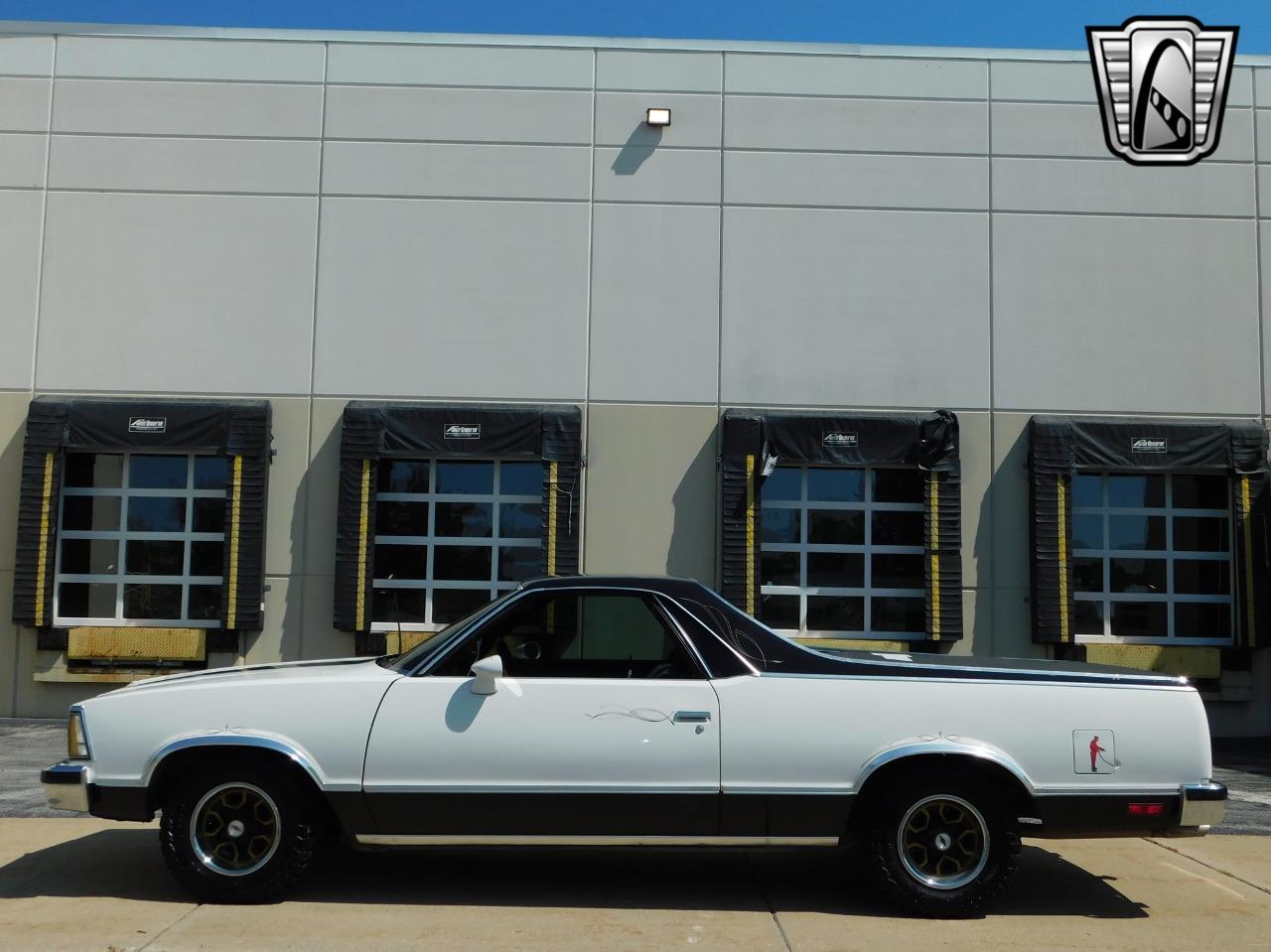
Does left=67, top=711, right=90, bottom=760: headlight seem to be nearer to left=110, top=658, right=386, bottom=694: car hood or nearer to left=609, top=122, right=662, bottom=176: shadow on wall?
left=110, top=658, right=386, bottom=694: car hood

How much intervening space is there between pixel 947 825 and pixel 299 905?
121 inches

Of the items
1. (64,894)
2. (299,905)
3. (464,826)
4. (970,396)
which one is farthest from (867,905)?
(970,396)

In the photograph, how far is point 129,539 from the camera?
13117 millimetres

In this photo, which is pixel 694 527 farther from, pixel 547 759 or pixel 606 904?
pixel 547 759

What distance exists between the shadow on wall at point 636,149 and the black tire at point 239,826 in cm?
920

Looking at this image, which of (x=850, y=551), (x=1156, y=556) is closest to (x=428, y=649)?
(x=850, y=551)

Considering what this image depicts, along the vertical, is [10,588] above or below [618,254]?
below

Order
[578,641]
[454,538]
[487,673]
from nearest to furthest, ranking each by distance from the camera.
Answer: [487,673] → [578,641] → [454,538]

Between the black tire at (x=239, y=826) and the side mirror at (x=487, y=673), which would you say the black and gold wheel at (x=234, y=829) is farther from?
the side mirror at (x=487, y=673)

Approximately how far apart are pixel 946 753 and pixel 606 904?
1.79 meters

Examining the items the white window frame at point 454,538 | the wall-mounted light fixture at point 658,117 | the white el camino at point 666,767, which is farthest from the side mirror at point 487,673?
the wall-mounted light fixture at point 658,117

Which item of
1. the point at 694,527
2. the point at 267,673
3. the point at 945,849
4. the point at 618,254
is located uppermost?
the point at 618,254

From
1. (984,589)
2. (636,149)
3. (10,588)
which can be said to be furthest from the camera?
(636,149)

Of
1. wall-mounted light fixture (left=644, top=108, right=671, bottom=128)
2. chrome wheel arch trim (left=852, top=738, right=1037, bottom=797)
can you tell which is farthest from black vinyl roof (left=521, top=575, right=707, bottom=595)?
wall-mounted light fixture (left=644, top=108, right=671, bottom=128)
